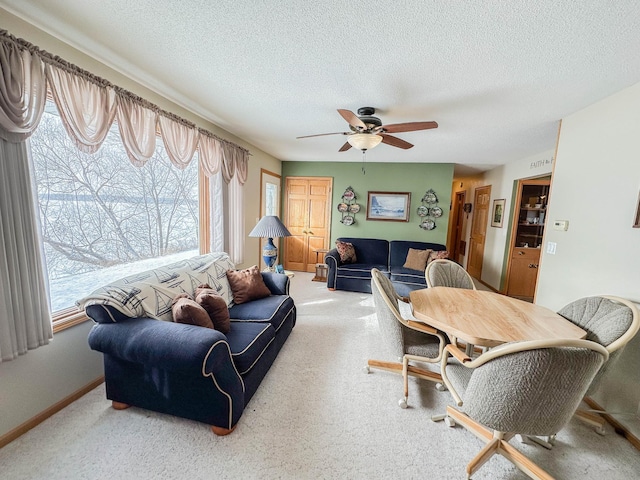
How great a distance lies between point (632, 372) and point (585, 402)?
459 millimetres

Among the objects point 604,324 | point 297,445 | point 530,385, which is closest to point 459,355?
point 530,385

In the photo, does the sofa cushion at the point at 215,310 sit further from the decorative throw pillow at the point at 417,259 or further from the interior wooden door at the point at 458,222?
the interior wooden door at the point at 458,222

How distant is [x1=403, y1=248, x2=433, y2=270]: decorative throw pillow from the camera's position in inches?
175

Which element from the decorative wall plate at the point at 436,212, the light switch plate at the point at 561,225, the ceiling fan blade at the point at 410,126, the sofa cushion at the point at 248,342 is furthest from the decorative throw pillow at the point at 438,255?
Answer: the sofa cushion at the point at 248,342

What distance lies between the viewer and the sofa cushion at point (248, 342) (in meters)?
1.72

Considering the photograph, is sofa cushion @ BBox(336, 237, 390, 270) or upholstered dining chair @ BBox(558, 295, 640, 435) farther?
sofa cushion @ BBox(336, 237, 390, 270)

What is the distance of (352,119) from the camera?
2.09 m

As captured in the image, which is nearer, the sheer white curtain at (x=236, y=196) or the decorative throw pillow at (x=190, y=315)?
the decorative throw pillow at (x=190, y=315)

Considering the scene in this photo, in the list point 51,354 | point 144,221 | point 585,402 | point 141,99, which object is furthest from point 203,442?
point 585,402

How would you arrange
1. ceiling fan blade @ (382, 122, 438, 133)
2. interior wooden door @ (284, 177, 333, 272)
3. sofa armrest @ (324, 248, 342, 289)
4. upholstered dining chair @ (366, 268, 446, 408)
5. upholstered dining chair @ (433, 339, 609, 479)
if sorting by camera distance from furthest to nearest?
interior wooden door @ (284, 177, 333, 272)
sofa armrest @ (324, 248, 342, 289)
ceiling fan blade @ (382, 122, 438, 133)
upholstered dining chair @ (366, 268, 446, 408)
upholstered dining chair @ (433, 339, 609, 479)

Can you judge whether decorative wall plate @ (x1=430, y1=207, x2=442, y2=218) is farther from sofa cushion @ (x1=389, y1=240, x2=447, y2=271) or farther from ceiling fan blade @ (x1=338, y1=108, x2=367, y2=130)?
ceiling fan blade @ (x1=338, y1=108, x2=367, y2=130)

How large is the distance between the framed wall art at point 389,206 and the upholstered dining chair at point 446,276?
2.56 metres

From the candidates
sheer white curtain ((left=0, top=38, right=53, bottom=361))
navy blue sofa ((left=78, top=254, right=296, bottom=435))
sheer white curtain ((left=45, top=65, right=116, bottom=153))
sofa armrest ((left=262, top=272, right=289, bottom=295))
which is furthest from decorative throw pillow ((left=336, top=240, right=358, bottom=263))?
sheer white curtain ((left=0, top=38, right=53, bottom=361))

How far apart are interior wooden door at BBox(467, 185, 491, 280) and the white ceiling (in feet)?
9.91
